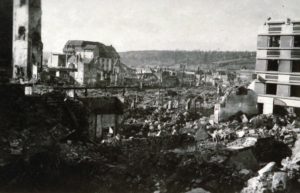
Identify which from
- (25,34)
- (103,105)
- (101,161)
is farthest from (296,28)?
(101,161)

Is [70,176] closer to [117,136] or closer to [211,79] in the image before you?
[117,136]

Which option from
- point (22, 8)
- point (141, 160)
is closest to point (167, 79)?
point (22, 8)

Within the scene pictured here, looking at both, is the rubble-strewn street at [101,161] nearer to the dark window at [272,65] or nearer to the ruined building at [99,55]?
the dark window at [272,65]

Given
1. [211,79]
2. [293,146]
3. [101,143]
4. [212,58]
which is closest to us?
[101,143]

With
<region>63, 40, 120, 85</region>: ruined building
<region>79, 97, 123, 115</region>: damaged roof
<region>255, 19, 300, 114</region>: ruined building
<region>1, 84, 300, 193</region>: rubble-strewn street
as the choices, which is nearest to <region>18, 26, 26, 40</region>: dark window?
<region>79, 97, 123, 115</region>: damaged roof

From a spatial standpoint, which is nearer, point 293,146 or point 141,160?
point 141,160
